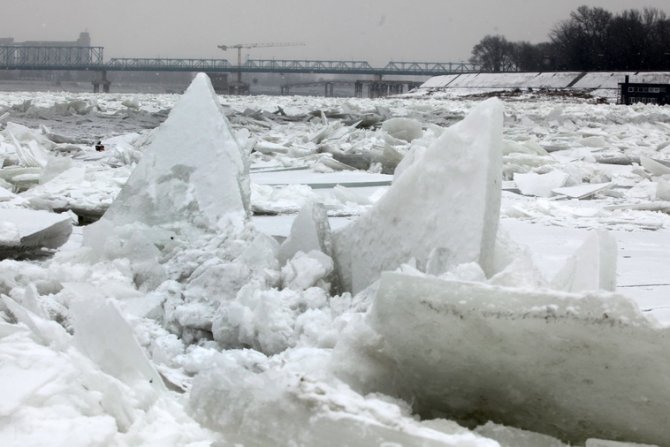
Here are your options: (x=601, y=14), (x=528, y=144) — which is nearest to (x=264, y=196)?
(x=528, y=144)

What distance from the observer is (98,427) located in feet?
3.80

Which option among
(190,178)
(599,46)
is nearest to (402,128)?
(190,178)

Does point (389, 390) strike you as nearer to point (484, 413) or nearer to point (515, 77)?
point (484, 413)

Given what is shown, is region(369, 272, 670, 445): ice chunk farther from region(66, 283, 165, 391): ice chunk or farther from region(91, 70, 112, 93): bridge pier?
region(91, 70, 112, 93): bridge pier

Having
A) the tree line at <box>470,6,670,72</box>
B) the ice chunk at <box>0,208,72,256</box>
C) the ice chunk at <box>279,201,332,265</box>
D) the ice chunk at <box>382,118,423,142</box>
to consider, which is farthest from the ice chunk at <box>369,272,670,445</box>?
the tree line at <box>470,6,670,72</box>

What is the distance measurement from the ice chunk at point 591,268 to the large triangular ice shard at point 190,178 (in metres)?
1.24

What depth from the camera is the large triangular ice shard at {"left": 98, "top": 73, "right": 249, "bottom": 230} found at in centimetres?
274

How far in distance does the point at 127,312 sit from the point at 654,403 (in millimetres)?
1415

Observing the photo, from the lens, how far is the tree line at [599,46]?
5000 cm

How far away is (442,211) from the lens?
200cm

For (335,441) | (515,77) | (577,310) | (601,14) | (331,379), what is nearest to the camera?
(335,441)

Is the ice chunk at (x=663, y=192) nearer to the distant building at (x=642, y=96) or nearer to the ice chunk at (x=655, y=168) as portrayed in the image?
the ice chunk at (x=655, y=168)

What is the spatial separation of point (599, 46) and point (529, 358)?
56.1 meters

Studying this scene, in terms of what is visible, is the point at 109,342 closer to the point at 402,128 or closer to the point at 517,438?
the point at 517,438
